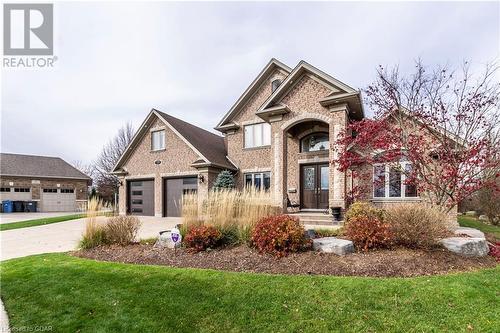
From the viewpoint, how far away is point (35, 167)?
26.5 meters

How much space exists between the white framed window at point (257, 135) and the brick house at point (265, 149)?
6 cm

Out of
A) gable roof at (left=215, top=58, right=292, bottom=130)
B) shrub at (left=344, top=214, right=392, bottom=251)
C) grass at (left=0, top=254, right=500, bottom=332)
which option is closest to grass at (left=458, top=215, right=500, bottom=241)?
shrub at (left=344, top=214, right=392, bottom=251)

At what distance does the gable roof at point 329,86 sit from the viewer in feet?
35.4

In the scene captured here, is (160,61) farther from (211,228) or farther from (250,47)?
(211,228)

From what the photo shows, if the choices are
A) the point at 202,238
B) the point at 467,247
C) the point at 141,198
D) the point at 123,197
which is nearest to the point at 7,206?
the point at 123,197

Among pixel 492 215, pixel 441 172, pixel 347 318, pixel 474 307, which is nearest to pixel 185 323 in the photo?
pixel 347 318

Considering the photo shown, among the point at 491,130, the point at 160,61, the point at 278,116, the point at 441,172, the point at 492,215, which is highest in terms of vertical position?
the point at 160,61

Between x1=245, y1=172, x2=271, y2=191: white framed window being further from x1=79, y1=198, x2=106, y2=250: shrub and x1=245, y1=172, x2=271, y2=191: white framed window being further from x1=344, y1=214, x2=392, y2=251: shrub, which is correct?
x1=344, y1=214, x2=392, y2=251: shrub

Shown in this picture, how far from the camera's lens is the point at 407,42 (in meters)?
10.1

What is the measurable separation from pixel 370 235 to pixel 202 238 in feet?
12.1

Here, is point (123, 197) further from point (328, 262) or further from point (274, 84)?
point (328, 262)

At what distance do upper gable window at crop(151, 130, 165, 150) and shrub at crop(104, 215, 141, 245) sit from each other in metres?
10.1

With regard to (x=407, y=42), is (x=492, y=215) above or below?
below

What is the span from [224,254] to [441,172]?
21.4 ft
